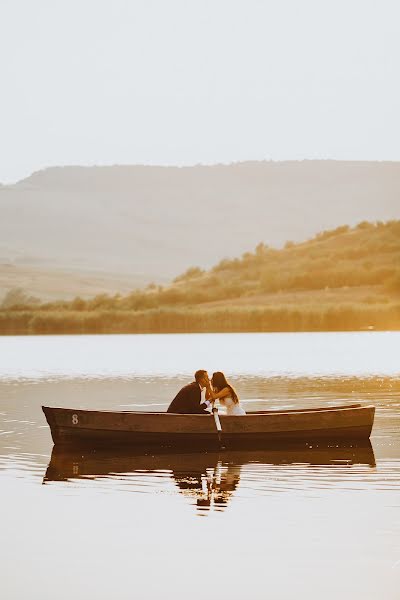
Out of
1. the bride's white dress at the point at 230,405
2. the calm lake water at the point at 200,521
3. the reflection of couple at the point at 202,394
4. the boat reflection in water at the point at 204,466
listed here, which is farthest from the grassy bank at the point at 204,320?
the boat reflection in water at the point at 204,466

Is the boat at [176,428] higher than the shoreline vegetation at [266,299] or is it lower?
lower

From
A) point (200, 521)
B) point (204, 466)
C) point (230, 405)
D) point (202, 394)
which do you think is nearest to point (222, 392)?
point (202, 394)

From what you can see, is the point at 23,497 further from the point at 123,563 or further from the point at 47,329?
the point at 47,329

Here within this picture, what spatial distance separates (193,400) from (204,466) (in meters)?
2.99

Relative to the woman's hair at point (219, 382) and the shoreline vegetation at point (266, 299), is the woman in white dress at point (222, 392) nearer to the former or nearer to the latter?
the woman's hair at point (219, 382)

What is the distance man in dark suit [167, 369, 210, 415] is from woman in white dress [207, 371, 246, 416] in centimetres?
18

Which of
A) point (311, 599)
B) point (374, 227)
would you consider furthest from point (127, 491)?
point (374, 227)

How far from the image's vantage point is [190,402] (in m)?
29.6

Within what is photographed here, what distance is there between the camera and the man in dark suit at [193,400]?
96.9 feet

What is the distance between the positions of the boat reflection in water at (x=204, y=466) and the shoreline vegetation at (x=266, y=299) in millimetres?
103711

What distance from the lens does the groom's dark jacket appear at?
29.6 metres

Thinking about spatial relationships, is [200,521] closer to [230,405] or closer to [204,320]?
[230,405]

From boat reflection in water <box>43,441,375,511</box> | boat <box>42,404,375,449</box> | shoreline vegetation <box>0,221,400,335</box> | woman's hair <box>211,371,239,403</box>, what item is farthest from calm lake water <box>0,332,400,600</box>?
shoreline vegetation <box>0,221,400,335</box>

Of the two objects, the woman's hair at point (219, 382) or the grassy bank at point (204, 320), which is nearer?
the woman's hair at point (219, 382)
